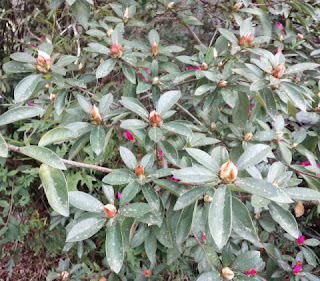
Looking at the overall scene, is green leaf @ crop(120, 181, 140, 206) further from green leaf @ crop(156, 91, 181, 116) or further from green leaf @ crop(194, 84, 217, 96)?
green leaf @ crop(194, 84, 217, 96)

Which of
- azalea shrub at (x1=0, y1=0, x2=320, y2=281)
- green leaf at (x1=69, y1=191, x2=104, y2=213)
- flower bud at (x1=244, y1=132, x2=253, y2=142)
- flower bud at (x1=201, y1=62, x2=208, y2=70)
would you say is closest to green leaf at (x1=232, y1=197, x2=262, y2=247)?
azalea shrub at (x1=0, y1=0, x2=320, y2=281)

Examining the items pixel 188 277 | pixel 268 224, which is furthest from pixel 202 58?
pixel 188 277

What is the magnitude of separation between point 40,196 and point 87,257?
0.67 m

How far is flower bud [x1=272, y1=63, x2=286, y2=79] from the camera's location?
88cm

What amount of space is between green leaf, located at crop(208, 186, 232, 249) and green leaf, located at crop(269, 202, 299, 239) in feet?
0.75

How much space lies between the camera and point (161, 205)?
30.5 inches

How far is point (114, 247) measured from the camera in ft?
2.09

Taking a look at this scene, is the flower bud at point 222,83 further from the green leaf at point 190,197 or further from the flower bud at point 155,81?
the green leaf at point 190,197

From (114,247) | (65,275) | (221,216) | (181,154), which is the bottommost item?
(65,275)

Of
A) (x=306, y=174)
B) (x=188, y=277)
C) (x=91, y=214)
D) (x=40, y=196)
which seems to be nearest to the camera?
(x=91, y=214)

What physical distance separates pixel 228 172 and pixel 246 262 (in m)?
0.41

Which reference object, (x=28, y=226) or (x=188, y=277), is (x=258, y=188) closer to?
(x=188, y=277)

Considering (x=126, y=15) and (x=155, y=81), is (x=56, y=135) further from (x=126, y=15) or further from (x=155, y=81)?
(x=126, y=15)

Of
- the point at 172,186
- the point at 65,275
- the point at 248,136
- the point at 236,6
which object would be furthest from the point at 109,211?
the point at 236,6
